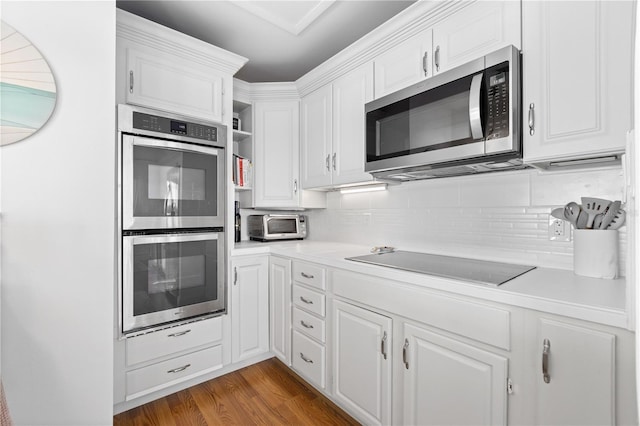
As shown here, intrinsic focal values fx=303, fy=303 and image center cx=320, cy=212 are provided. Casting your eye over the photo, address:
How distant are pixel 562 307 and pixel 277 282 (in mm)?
1707

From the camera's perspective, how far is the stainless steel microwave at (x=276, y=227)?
8.50 ft

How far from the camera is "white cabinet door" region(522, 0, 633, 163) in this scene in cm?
104

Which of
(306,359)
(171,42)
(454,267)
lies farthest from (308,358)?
(171,42)

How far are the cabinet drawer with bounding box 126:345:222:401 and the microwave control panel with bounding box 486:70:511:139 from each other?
2.09 meters

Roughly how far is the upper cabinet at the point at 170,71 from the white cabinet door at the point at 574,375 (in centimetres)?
213

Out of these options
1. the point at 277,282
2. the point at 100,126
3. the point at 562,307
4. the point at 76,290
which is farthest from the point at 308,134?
the point at 562,307

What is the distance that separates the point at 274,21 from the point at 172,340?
6.99 ft

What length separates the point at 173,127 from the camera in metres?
1.90

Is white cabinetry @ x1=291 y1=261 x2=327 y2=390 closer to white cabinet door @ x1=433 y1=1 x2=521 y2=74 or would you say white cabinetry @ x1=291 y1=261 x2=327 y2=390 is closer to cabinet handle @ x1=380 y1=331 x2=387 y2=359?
cabinet handle @ x1=380 y1=331 x2=387 y2=359

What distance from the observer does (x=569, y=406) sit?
3.05 feet

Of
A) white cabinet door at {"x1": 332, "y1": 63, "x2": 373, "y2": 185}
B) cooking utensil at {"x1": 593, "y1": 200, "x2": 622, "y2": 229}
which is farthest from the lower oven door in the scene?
cooking utensil at {"x1": 593, "y1": 200, "x2": 622, "y2": 229}

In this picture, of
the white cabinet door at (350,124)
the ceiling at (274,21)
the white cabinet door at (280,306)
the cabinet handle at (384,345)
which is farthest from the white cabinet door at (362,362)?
the ceiling at (274,21)

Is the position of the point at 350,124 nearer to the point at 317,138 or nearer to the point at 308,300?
the point at 317,138

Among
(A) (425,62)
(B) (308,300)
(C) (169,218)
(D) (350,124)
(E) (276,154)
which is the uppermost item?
(A) (425,62)
